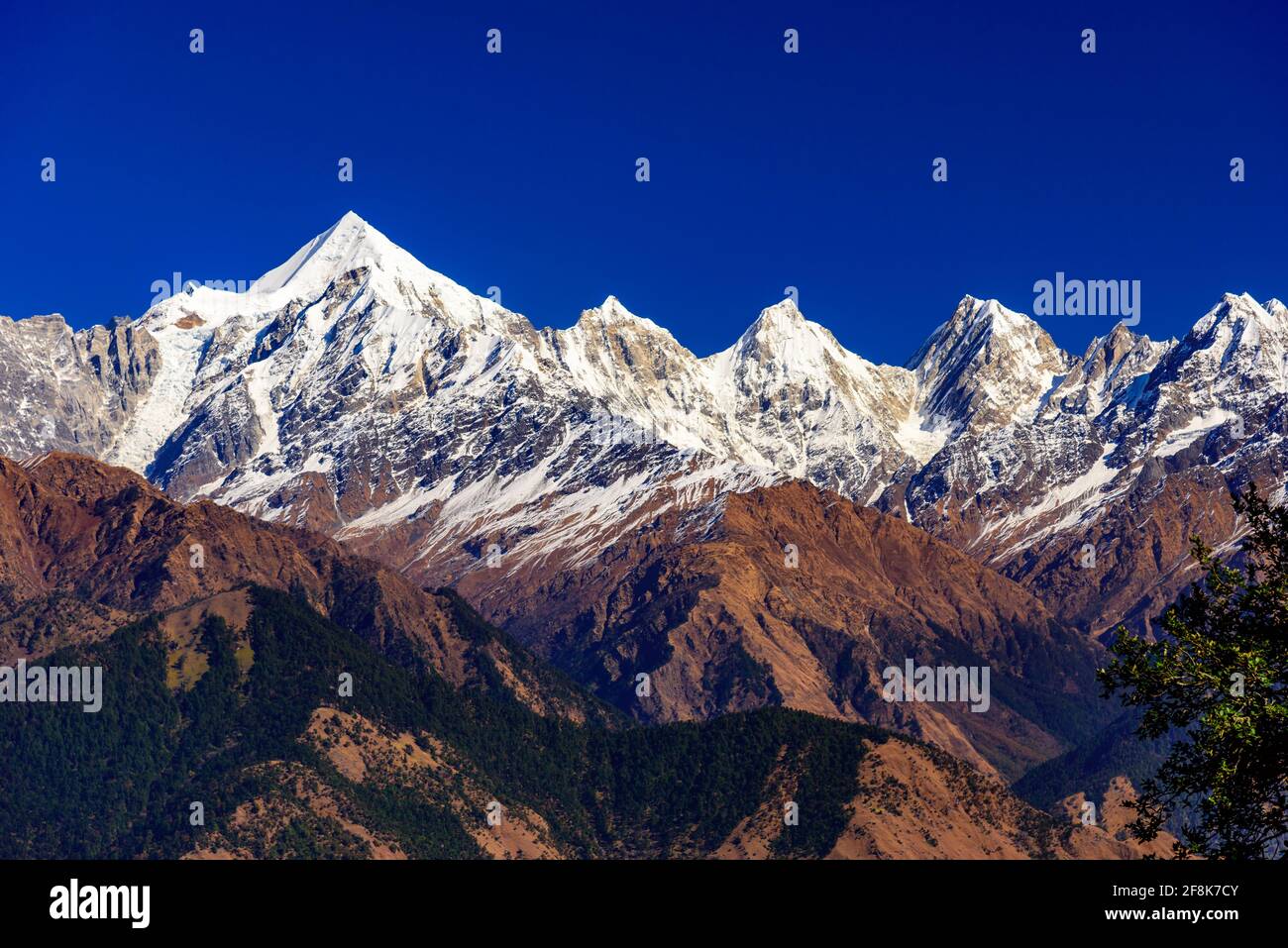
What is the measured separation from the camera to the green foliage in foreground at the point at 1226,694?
54.6 metres

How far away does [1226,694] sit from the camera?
5569 centimetres

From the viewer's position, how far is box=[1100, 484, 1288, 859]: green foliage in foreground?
54.6 meters
